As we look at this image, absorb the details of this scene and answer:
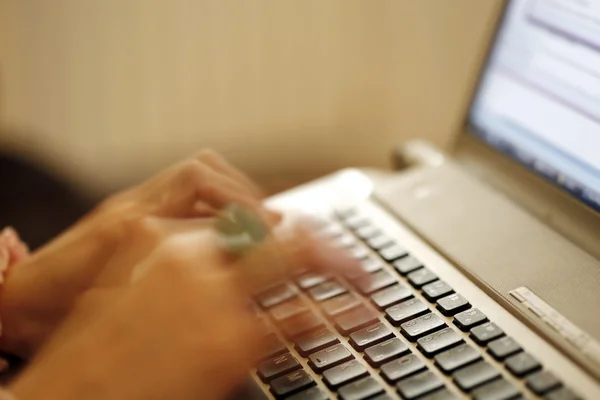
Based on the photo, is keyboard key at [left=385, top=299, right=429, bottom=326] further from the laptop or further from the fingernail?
the fingernail

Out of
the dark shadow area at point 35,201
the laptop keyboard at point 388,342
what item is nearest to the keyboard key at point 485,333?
the laptop keyboard at point 388,342

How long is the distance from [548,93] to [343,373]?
0.27m

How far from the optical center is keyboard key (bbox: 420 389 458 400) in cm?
41

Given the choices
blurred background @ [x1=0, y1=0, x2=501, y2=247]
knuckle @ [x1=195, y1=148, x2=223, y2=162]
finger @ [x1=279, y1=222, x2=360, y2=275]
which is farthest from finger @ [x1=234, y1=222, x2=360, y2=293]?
blurred background @ [x1=0, y1=0, x2=501, y2=247]

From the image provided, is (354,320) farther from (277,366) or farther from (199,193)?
(199,193)

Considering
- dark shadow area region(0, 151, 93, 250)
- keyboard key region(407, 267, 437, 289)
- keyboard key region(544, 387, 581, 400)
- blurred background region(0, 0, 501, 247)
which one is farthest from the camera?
blurred background region(0, 0, 501, 247)

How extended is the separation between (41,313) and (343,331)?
0.24 metres

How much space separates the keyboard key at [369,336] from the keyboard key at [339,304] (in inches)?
1.0

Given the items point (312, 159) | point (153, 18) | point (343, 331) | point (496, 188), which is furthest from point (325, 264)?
point (312, 159)

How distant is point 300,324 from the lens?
49 centimetres

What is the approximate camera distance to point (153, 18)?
1196 millimetres

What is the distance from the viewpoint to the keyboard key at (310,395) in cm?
43

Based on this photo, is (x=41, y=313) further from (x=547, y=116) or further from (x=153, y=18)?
(x=153, y=18)

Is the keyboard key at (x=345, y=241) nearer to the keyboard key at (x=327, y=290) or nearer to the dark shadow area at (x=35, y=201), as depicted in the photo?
the keyboard key at (x=327, y=290)
